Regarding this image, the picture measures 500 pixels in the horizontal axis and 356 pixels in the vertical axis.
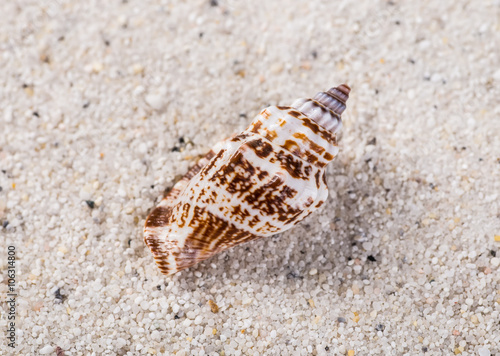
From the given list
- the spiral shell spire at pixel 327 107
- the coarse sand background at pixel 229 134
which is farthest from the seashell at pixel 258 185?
the coarse sand background at pixel 229 134

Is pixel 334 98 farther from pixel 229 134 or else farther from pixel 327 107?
pixel 229 134

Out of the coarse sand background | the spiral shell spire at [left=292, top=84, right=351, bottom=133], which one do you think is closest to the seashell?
the spiral shell spire at [left=292, top=84, right=351, bottom=133]

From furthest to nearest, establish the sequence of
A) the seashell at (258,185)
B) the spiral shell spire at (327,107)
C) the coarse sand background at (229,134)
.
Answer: the coarse sand background at (229,134)
the spiral shell spire at (327,107)
the seashell at (258,185)

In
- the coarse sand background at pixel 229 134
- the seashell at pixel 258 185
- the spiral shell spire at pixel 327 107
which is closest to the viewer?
the seashell at pixel 258 185

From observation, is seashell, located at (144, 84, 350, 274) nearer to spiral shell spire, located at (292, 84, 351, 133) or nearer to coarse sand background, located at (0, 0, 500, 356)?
spiral shell spire, located at (292, 84, 351, 133)

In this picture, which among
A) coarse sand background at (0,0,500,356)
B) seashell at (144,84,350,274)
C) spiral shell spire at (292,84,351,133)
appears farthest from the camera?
coarse sand background at (0,0,500,356)

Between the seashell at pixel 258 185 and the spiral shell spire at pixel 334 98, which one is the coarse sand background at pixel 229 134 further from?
the spiral shell spire at pixel 334 98

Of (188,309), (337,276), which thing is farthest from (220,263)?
(337,276)

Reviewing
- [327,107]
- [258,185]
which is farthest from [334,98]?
[258,185]
